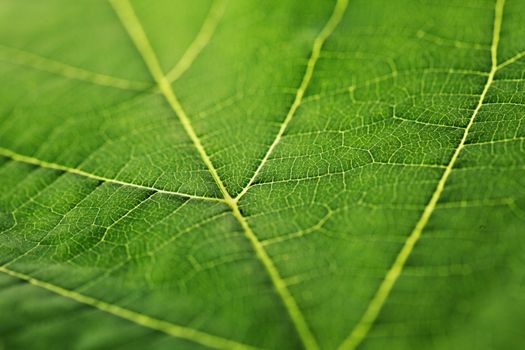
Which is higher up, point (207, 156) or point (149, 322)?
point (207, 156)

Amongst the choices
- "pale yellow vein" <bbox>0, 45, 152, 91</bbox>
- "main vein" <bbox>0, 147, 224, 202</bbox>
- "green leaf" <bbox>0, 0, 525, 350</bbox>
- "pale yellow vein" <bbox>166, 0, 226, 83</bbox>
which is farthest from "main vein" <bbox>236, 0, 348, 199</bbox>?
"pale yellow vein" <bbox>0, 45, 152, 91</bbox>

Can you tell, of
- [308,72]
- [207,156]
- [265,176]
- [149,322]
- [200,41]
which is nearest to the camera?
[149,322]

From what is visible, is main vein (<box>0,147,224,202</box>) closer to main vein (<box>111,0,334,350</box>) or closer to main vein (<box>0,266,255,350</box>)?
main vein (<box>111,0,334,350</box>)

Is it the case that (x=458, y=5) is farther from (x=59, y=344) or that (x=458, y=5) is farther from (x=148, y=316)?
(x=59, y=344)

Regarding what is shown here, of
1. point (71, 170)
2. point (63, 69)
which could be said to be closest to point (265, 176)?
point (71, 170)

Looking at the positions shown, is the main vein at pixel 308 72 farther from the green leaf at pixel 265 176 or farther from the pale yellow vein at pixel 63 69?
the pale yellow vein at pixel 63 69

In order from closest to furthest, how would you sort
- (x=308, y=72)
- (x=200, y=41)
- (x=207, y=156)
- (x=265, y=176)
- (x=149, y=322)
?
(x=149, y=322), (x=265, y=176), (x=207, y=156), (x=308, y=72), (x=200, y=41)

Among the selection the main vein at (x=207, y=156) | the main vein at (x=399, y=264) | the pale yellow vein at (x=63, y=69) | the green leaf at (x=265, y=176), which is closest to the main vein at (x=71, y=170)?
the green leaf at (x=265, y=176)

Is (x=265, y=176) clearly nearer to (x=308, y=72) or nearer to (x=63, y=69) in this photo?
(x=308, y=72)
